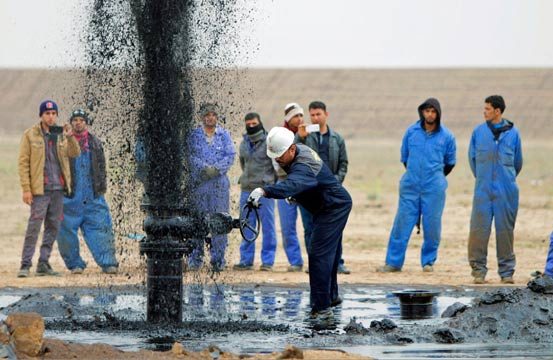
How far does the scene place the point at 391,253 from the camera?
1998 cm

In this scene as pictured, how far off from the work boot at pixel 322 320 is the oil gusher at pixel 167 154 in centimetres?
111

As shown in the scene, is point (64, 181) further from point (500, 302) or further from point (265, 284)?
point (500, 302)

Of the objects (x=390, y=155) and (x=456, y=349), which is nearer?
(x=456, y=349)

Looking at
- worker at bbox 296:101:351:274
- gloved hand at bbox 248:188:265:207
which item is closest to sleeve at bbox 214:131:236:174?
worker at bbox 296:101:351:274

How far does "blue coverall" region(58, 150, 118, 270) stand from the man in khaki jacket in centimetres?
27

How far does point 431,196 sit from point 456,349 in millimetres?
7564

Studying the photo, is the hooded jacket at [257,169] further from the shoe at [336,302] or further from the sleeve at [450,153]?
the shoe at [336,302]

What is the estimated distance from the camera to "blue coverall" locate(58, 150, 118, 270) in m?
19.9

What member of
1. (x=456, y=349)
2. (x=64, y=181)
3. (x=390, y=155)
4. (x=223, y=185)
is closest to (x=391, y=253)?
(x=223, y=185)

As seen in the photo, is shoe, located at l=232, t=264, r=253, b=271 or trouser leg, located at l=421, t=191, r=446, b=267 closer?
trouser leg, located at l=421, t=191, r=446, b=267

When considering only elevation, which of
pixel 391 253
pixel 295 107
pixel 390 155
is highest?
pixel 390 155

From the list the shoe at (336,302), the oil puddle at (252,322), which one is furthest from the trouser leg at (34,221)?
the shoe at (336,302)

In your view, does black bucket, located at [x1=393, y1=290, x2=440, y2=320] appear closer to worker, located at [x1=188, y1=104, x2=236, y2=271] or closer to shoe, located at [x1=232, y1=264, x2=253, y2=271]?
worker, located at [x1=188, y1=104, x2=236, y2=271]

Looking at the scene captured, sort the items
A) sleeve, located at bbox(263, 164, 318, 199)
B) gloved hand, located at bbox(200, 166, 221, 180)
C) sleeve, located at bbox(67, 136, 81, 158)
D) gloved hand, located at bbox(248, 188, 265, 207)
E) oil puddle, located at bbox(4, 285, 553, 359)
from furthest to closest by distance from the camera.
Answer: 1. sleeve, located at bbox(67, 136, 81, 158)
2. gloved hand, located at bbox(200, 166, 221, 180)
3. sleeve, located at bbox(263, 164, 318, 199)
4. gloved hand, located at bbox(248, 188, 265, 207)
5. oil puddle, located at bbox(4, 285, 553, 359)
